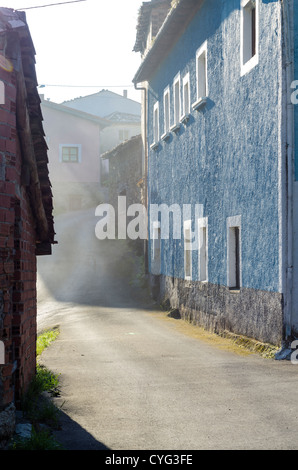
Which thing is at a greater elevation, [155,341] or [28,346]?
[28,346]

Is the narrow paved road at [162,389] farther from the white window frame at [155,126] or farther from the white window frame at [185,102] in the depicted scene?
the white window frame at [155,126]

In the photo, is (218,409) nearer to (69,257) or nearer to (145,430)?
(145,430)

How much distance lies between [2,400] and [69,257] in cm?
2412

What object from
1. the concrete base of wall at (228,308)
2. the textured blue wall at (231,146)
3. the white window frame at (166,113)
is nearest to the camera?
the concrete base of wall at (228,308)

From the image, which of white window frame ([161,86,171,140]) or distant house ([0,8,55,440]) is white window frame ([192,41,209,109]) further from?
distant house ([0,8,55,440])

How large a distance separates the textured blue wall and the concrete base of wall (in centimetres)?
25

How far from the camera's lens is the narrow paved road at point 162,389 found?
17.4 feet

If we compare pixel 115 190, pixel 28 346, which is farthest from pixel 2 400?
pixel 115 190

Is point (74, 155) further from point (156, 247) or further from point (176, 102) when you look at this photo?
point (176, 102)

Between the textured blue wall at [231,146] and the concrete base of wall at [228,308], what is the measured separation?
0.25 metres

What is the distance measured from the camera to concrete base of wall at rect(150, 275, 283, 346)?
10141 millimetres

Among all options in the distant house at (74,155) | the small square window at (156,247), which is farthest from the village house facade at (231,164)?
the distant house at (74,155)

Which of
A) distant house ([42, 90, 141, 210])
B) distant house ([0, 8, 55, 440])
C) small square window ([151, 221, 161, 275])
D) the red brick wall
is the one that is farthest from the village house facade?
distant house ([42, 90, 141, 210])

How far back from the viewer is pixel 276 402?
666 cm
